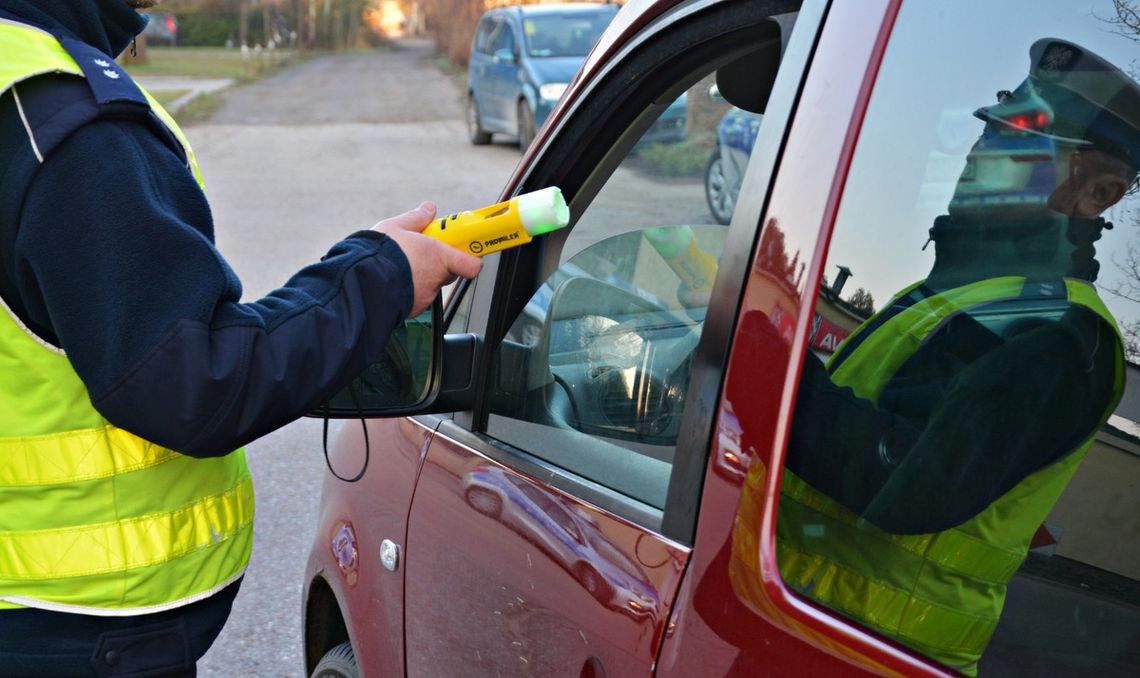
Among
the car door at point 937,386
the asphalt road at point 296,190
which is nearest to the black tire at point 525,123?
the asphalt road at point 296,190

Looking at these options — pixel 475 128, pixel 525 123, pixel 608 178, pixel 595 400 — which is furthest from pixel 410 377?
pixel 475 128

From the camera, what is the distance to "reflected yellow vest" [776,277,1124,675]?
3.90 ft

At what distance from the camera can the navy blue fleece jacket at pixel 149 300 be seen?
1354 mm

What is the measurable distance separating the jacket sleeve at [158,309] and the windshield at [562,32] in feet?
43.3

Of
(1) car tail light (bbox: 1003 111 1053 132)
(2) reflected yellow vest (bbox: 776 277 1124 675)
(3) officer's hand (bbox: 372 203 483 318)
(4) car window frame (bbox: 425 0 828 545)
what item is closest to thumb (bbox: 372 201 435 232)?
(3) officer's hand (bbox: 372 203 483 318)

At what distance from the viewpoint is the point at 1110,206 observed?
1151 millimetres

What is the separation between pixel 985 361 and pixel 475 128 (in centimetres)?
1552

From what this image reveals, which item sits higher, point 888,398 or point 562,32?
point 888,398

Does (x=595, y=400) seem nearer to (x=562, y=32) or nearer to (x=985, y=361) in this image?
(x=985, y=361)

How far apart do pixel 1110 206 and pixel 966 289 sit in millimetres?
163

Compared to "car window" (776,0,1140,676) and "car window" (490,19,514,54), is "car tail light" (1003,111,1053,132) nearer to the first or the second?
"car window" (776,0,1140,676)

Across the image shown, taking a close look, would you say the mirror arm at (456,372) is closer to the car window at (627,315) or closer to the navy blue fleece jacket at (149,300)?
the car window at (627,315)

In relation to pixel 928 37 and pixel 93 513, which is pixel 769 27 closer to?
pixel 928 37

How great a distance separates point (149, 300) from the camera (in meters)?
1.36
